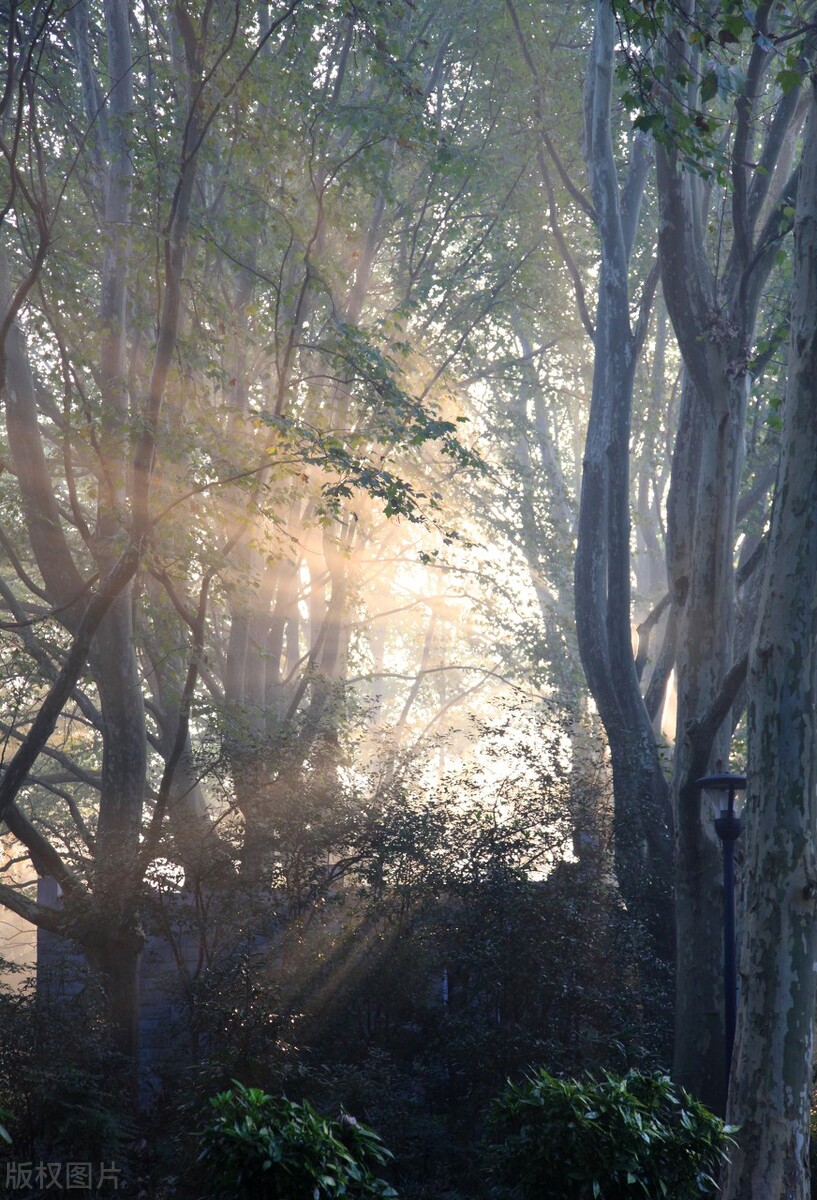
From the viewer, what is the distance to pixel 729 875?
299 inches

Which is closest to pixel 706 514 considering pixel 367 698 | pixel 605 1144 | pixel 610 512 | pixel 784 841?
pixel 610 512

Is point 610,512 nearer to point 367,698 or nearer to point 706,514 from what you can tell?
point 706,514

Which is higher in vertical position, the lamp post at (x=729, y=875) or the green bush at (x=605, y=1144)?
the lamp post at (x=729, y=875)

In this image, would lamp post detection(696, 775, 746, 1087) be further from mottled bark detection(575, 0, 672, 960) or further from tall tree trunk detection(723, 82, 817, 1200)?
mottled bark detection(575, 0, 672, 960)

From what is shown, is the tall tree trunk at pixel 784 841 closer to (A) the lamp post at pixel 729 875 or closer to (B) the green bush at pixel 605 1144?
(A) the lamp post at pixel 729 875

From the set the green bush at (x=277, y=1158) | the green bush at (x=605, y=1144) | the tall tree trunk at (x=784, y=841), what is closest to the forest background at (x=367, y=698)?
the tall tree trunk at (x=784, y=841)

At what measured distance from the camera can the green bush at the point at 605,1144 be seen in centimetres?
404

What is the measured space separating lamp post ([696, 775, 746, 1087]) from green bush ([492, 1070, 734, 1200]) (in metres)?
3.17

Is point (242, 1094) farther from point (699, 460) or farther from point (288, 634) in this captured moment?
point (288, 634)

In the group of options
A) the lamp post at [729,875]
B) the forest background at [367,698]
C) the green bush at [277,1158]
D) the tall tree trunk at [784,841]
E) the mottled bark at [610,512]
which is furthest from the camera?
the mottled bark at [610,512]

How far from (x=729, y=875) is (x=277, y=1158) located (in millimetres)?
4850

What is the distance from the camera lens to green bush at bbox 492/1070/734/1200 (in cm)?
404

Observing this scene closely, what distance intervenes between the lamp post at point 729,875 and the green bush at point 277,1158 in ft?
14.0

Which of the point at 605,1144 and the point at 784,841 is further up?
the point at 784,841
